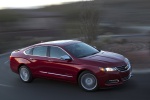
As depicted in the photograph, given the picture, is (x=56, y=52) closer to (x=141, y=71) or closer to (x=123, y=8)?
(x=141, y=71)

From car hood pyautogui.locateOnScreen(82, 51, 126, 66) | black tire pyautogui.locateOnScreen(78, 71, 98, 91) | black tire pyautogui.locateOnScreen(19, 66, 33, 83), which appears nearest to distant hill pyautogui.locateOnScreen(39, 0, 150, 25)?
black tire pyautogui.locateOnScreen(19, 66, 33, 83)

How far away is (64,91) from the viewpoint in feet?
39.8

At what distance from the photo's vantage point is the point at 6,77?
15156 mm

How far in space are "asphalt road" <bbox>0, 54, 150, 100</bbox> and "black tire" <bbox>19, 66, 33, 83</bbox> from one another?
0.54 feet

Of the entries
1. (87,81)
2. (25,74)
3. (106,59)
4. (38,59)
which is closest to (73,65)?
(87,81)

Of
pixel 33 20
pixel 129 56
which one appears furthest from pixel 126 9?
pixel 129 56

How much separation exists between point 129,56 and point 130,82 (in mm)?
5388

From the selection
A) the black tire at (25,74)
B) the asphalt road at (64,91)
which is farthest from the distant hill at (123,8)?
the asphalt road at (64,91)

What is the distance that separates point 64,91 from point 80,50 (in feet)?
4.99

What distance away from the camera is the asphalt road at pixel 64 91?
1100cm

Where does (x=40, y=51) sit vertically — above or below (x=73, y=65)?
above

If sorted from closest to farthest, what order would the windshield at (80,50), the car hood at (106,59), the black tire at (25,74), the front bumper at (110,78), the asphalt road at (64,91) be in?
the asphalt road at (64,91) → the front bumper at (110,78) → the car hood at (106,59) → the windshield at (80,50) → the black tire at (25,74)

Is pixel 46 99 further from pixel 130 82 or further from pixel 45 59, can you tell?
pixel 130 82

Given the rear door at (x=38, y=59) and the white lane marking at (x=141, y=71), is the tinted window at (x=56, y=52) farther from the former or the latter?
the white lane marking at (x=141, y=71)
